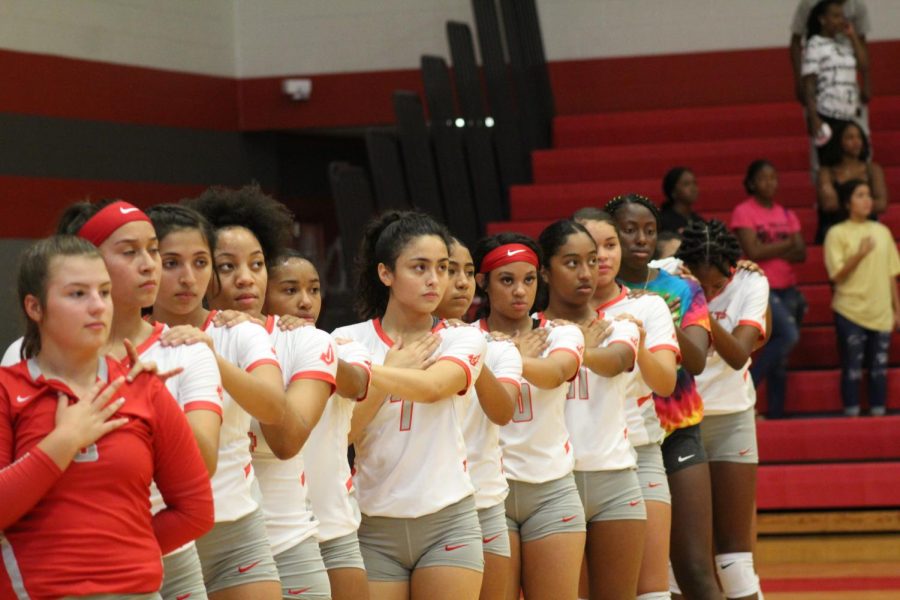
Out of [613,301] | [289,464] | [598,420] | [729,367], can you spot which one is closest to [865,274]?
[729,367]

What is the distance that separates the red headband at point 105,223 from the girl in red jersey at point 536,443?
5.55ft

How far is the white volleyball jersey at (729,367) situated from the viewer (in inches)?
237

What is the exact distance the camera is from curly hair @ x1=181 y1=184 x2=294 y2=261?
3.94 m

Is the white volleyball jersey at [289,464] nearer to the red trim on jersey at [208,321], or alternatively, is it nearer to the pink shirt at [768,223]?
the red trim on jersey at [208,321]

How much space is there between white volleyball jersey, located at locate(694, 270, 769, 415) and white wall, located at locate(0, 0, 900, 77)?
22.5 feet

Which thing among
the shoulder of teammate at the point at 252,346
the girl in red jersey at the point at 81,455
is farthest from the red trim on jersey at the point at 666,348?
the girl in red jersey at the point at 81,455

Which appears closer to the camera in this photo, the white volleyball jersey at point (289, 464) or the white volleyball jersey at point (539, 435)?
the white volleyball jersey at point (289, 464)

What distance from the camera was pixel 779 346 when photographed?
353 inches

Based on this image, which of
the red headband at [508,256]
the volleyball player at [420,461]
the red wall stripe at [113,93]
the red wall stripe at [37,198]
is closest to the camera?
the volleyball player at [420,461]

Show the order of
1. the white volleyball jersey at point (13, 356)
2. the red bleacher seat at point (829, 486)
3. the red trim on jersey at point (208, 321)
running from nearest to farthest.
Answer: the white volleyball jersey at point (13, 356) < the red trim on jersey at point (208, 321) < the red bleacher seat at point (829, 486)

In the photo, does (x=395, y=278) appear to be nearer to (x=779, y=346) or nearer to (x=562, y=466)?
(x=562, y=466)

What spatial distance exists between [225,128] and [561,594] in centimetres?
903

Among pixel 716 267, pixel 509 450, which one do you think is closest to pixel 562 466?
pixel 509 450

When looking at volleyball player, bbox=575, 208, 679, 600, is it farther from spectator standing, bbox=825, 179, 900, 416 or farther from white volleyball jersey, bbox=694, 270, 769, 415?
spectator standing, bbox=825, 179, 900, 416
